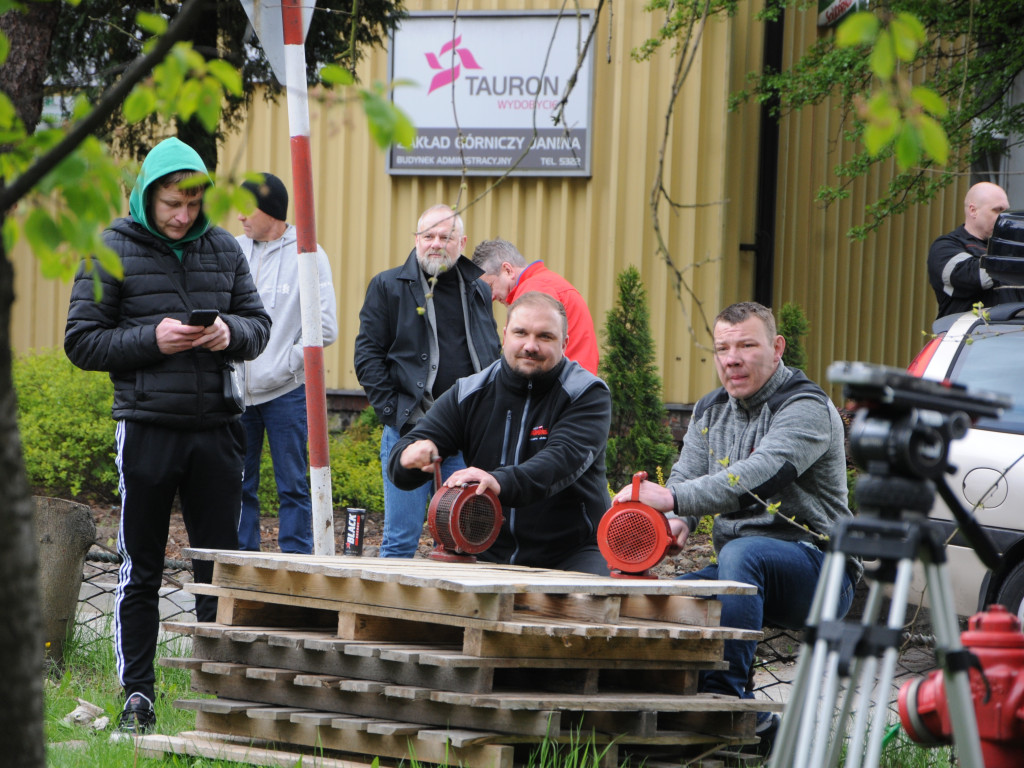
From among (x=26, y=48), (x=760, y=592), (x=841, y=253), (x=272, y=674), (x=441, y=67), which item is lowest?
(x=272, y=674)

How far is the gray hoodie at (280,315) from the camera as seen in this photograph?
247 inches

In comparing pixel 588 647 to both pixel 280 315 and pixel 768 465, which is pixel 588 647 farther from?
pixel 280 315

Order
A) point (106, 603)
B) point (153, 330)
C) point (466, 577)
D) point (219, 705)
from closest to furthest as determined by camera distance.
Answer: point (466, 577) < point (219, 705) < point (153, 330) < point (106, 603)

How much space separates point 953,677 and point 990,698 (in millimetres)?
347

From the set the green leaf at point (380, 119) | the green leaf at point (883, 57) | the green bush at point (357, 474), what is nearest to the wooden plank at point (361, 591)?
the green leaf at point (380, 119)

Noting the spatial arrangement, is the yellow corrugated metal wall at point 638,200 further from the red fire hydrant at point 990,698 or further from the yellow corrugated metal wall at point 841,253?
the red fire hydrant at point 990,698

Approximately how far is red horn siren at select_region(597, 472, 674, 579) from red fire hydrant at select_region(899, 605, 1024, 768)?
1.46 m

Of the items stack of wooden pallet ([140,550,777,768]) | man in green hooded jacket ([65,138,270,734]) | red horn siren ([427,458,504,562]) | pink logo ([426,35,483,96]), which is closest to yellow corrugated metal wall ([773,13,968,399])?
pink logo ([426,35,483,96])

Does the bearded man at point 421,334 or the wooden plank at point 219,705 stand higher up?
the bearded man at point 421,334

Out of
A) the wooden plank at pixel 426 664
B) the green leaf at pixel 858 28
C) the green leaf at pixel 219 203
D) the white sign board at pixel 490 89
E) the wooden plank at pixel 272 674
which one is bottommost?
the wooden plank at pixel 272 674

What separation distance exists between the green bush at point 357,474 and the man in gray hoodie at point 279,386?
2.80 metres

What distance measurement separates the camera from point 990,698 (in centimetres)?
232

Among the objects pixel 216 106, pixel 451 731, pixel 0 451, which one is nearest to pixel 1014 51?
pixel 451 731

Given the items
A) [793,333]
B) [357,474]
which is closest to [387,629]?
[357,474]
